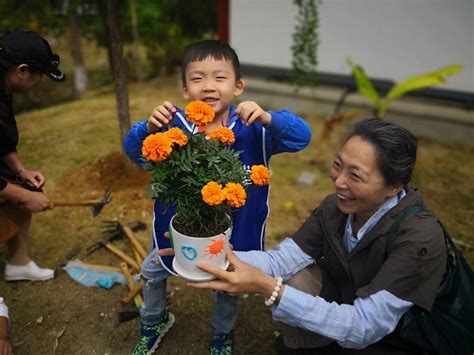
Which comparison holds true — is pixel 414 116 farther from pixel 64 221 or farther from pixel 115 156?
pixel 64 221

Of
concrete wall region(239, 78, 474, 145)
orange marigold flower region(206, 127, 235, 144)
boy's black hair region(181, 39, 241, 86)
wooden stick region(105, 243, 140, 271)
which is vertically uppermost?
boy's black hair region(181, 39, 241, 86)

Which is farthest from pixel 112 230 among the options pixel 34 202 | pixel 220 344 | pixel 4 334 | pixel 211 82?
pixel 211 82

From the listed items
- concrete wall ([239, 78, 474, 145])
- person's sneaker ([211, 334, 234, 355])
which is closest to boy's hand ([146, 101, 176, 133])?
person's sneaker ([211, 334, 234, 355])

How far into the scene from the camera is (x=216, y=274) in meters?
1.78

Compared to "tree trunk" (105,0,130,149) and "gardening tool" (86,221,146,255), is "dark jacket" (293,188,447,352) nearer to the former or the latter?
"gardening tool" (86,221,146,255)

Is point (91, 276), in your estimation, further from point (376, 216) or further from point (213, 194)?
point (376, 216)

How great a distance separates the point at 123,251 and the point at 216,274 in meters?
2.15

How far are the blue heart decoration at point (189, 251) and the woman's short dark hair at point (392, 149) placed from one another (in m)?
0.96

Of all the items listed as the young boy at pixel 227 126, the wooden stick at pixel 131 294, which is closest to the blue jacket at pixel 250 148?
the young boy at pixel 227 126

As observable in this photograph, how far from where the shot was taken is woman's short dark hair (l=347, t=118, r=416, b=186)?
6.15 feet

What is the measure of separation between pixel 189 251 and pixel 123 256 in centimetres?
194

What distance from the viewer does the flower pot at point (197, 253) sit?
174cm

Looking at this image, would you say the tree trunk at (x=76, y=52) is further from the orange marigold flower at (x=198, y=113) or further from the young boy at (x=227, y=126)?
the orange marigold flower at (x=198, y=113)

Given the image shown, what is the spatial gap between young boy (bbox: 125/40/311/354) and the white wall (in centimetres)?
538
